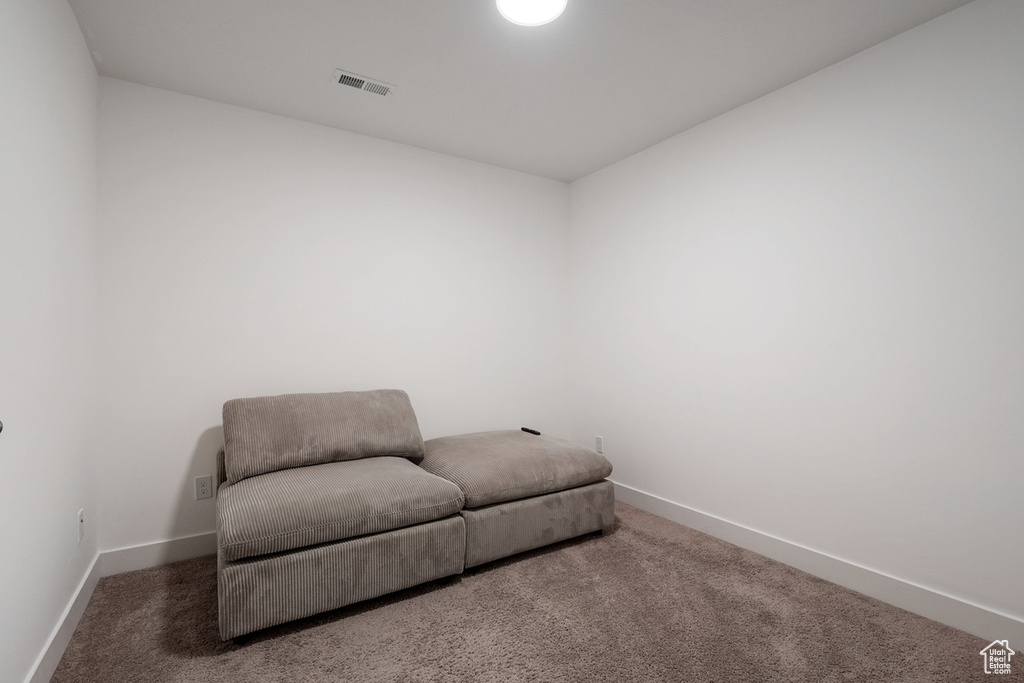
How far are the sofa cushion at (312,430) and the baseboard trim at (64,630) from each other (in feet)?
2.20

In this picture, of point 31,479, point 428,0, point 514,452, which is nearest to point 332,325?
point 514,452

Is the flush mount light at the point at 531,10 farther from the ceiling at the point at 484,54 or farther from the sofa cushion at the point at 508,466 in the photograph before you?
the sofa cushion at the point at 508,466

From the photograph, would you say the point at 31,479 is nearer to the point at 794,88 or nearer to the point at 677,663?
the point at 677,663

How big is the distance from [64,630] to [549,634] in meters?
1.83

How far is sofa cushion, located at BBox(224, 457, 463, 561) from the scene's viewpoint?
1.86 meters

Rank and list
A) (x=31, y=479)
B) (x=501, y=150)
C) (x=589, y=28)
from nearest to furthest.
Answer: (x=31, y=479) < (x=589, y=28) < (x=501, y=150)

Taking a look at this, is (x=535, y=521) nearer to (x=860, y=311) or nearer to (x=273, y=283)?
(x=860, y=311)

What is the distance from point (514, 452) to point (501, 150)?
2.12 m

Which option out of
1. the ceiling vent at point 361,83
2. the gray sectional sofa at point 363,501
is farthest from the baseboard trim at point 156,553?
the ceiling vent at point 361,83

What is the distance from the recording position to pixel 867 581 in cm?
221

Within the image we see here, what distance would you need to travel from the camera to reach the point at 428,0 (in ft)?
6.19

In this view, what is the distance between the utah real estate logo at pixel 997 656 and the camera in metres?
1.68

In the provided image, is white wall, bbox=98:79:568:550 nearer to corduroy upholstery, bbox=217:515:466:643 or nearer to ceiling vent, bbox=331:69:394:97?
ceiling vent, bbox=331:69:394:97

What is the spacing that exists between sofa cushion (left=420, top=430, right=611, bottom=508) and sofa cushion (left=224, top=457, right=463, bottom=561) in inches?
5.9
